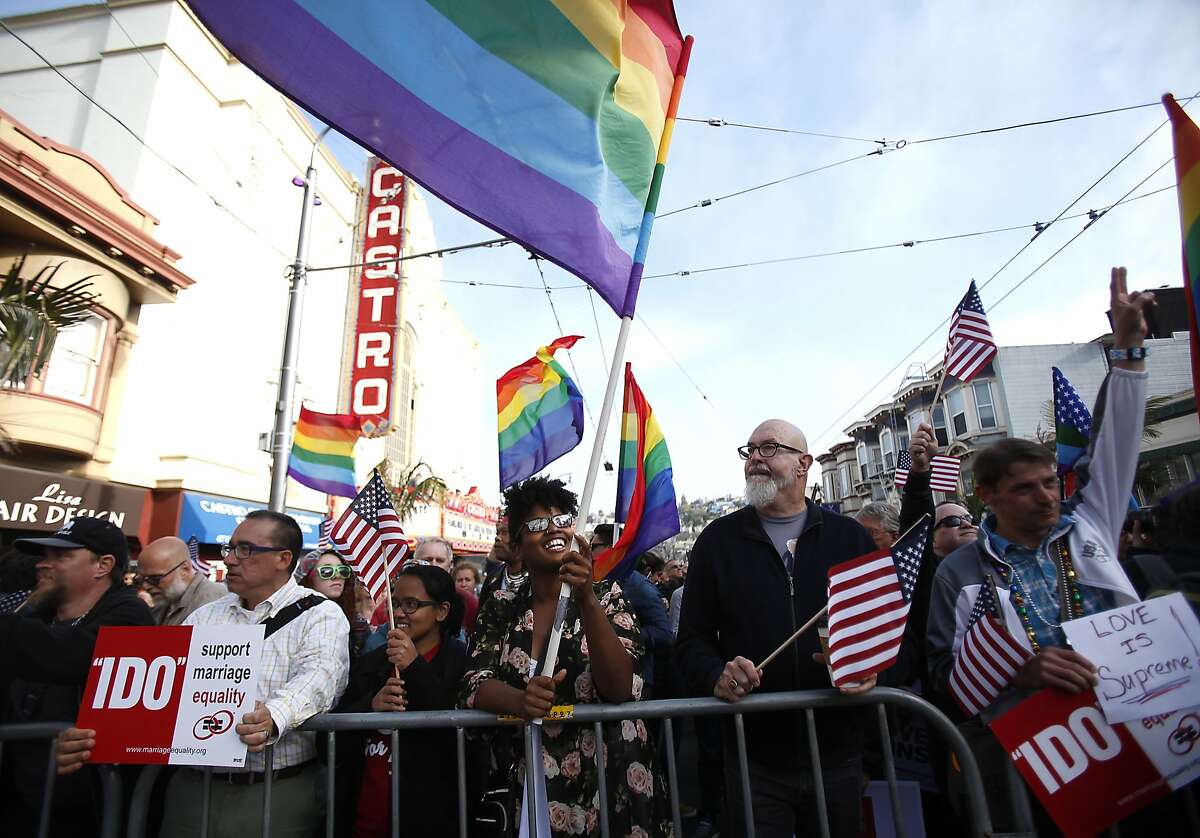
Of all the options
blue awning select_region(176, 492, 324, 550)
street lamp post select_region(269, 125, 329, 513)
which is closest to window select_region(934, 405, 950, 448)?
blue awning select_region(176, 492, 324, 550)

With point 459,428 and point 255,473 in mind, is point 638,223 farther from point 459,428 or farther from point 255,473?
point 459,428

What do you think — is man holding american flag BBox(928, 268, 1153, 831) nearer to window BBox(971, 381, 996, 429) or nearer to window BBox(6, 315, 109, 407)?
window BBox(6, 315, 109, 407)

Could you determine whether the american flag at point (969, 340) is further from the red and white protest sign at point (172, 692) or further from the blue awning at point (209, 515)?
the blue awning at point (209, 515)

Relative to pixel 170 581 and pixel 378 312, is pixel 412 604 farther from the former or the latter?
pixel 378 312

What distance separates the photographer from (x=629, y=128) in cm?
275

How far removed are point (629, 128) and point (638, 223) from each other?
0.39 m

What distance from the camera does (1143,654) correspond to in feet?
6.99

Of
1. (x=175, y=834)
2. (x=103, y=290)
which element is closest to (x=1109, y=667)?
(x=175, y=834)

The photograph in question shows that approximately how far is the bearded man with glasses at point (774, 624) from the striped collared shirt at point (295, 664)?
4.95 feet

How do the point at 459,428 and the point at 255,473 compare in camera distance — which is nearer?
the point at 255,473

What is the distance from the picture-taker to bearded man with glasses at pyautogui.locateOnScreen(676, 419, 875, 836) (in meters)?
2.58

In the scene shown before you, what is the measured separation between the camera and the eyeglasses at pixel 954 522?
4.20 m

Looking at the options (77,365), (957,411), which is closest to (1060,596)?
(77,365)

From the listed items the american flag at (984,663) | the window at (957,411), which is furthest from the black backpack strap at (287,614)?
the window at (957,411)
